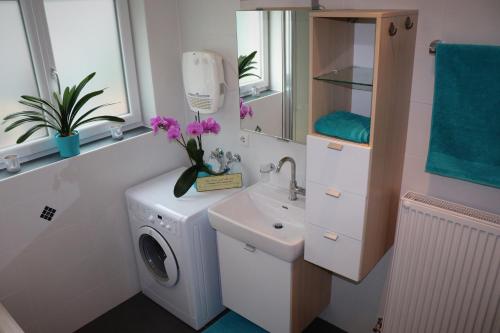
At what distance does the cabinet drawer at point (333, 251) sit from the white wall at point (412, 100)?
37 centimetres

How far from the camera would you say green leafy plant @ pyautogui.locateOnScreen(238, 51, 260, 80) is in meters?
2.36

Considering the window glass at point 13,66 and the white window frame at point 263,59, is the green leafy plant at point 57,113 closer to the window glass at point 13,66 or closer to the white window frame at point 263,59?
the window glass at point 13,66

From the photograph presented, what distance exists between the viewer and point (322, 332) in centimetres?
260

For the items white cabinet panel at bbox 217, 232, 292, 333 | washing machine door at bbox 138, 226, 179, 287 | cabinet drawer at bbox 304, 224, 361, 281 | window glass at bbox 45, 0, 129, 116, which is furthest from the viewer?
washing machine door at bbox 138, 226, 179, 287

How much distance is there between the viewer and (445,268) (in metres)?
1.83

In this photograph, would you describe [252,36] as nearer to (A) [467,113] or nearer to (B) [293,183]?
(B) [293,183]

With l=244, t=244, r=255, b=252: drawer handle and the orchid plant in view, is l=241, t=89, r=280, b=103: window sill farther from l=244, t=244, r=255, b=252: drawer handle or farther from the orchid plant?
l=244, t=244, r=255, b=252: drawer handle

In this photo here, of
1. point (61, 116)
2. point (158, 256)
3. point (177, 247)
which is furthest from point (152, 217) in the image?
point (61, 116)

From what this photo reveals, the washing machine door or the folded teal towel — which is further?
the washing machine door

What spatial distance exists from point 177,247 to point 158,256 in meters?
0.37

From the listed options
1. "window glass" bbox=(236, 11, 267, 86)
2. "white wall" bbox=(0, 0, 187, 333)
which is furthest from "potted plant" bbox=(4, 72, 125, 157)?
"window glass" bbox=(236, 11, 267, 86)

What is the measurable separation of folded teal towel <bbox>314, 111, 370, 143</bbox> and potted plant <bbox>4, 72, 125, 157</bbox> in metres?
1.22

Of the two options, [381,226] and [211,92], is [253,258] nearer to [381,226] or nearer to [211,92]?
[381,226]

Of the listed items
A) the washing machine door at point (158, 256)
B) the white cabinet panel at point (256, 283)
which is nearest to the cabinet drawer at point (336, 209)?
the white cabinet panel at point (256, 283)
